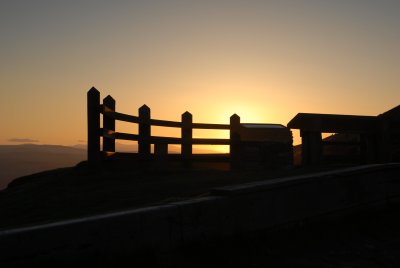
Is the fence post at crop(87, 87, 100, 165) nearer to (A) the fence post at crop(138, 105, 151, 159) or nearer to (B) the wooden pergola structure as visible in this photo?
(A) the fence post at crop(138, 105, 151, 159)

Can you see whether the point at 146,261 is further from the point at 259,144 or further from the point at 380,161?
the point at 259,144

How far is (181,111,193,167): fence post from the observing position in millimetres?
12812

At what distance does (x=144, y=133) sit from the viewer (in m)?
11.5

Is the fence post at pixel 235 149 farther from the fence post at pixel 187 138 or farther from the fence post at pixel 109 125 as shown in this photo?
the fence post at pixel 109 125

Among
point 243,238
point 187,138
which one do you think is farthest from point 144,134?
point 243,238

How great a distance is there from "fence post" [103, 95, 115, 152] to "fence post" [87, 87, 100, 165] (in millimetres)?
231

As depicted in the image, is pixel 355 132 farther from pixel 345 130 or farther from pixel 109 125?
pixel 109 125

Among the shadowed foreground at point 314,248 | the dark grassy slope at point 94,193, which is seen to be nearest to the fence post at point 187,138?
the dark grassy slope at point 94,193

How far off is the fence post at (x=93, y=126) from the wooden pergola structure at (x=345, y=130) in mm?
4306

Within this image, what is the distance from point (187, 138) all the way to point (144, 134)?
5.76 feet

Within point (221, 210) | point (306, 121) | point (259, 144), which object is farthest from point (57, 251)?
point (259, 144)

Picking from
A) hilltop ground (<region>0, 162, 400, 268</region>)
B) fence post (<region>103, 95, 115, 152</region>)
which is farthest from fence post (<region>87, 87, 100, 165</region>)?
hilltop ground (<region>0, 162, 400, 268</region>)

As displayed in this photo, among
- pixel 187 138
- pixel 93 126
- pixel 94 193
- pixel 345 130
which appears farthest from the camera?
pixel 187 138

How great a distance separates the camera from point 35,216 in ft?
18.8
